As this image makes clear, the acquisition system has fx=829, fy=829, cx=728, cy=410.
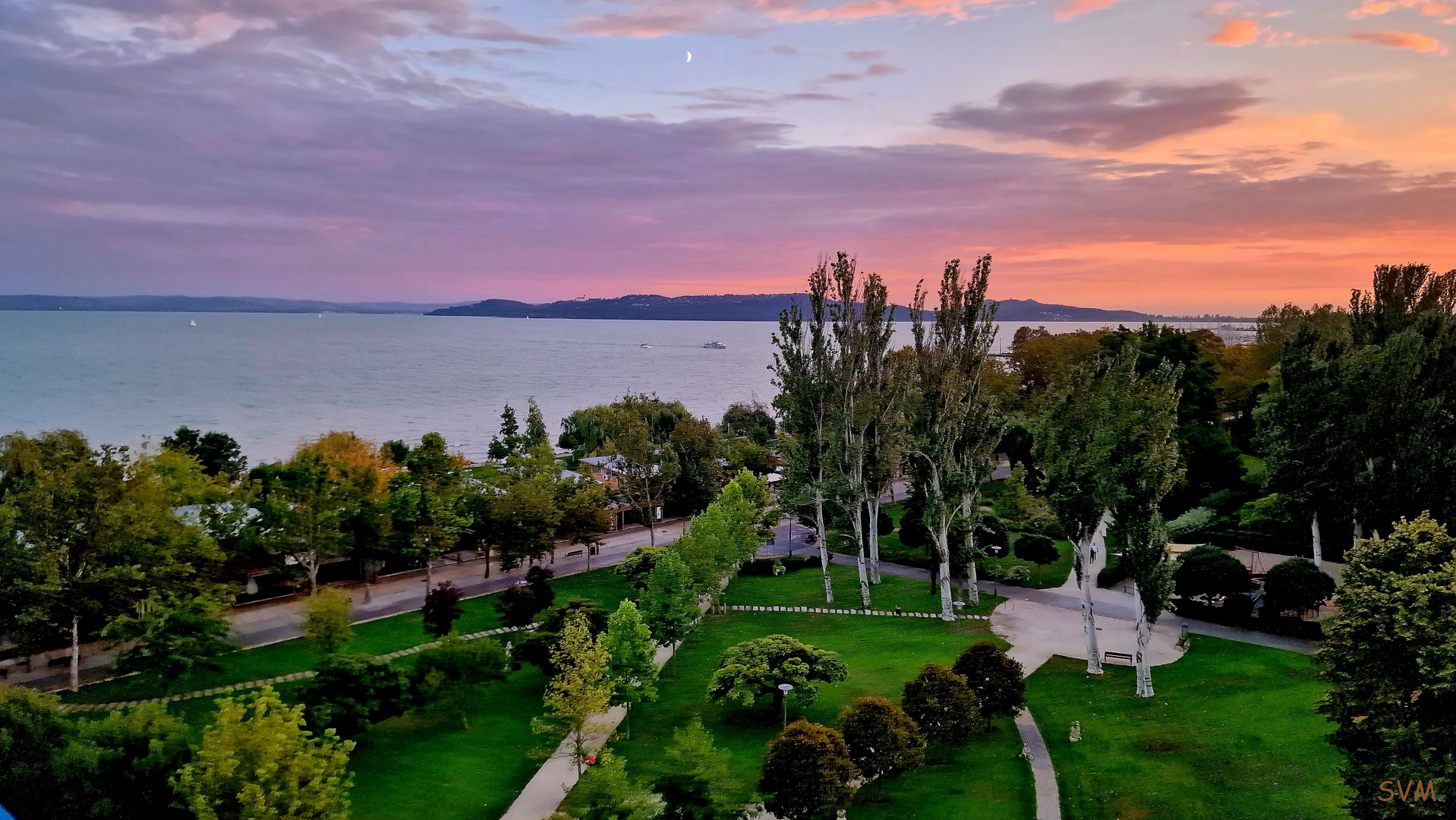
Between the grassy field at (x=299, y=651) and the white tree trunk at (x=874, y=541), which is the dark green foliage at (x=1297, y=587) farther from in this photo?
the grassy field at (x=299, y=651)

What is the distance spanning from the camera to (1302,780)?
64.0ft

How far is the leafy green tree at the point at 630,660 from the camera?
24859 millimetres

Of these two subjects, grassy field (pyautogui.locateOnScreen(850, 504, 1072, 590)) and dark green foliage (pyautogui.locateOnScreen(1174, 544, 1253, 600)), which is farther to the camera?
grassy field (pyautogui.locateOnScreen(850, 504, 1072, 590))

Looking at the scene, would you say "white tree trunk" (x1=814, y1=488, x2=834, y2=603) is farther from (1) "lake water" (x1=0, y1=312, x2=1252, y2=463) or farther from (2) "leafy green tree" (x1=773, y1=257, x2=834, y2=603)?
(1) "lake water" (x1=0, y1=312, x2=1252, y2=463)

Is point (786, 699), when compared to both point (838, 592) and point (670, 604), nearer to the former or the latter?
point (670, 604)

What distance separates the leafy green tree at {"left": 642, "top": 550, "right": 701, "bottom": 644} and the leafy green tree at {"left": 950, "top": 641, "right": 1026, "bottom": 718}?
10206 mm

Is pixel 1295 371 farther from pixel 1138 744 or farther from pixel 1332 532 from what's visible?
pixel 1138 744

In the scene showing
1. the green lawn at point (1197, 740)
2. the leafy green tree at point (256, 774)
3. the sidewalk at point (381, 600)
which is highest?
the leafy green tree at point (256, 774)

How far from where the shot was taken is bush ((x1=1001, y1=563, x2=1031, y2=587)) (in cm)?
4034

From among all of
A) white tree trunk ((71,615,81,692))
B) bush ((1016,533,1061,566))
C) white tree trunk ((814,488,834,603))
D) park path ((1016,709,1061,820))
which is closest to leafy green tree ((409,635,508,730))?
white tree trunk ((71,615,81,692))

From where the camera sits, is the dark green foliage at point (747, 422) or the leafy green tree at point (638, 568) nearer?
the leafy green tree at point (638, 568)

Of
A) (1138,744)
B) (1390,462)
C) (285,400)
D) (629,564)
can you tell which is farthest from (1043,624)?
(285,400)

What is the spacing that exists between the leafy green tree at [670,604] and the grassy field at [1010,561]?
14967 mm

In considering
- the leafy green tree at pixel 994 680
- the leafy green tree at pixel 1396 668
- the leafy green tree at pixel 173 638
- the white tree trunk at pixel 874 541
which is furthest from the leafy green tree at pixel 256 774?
the white tree trunk at pixel 874 541
